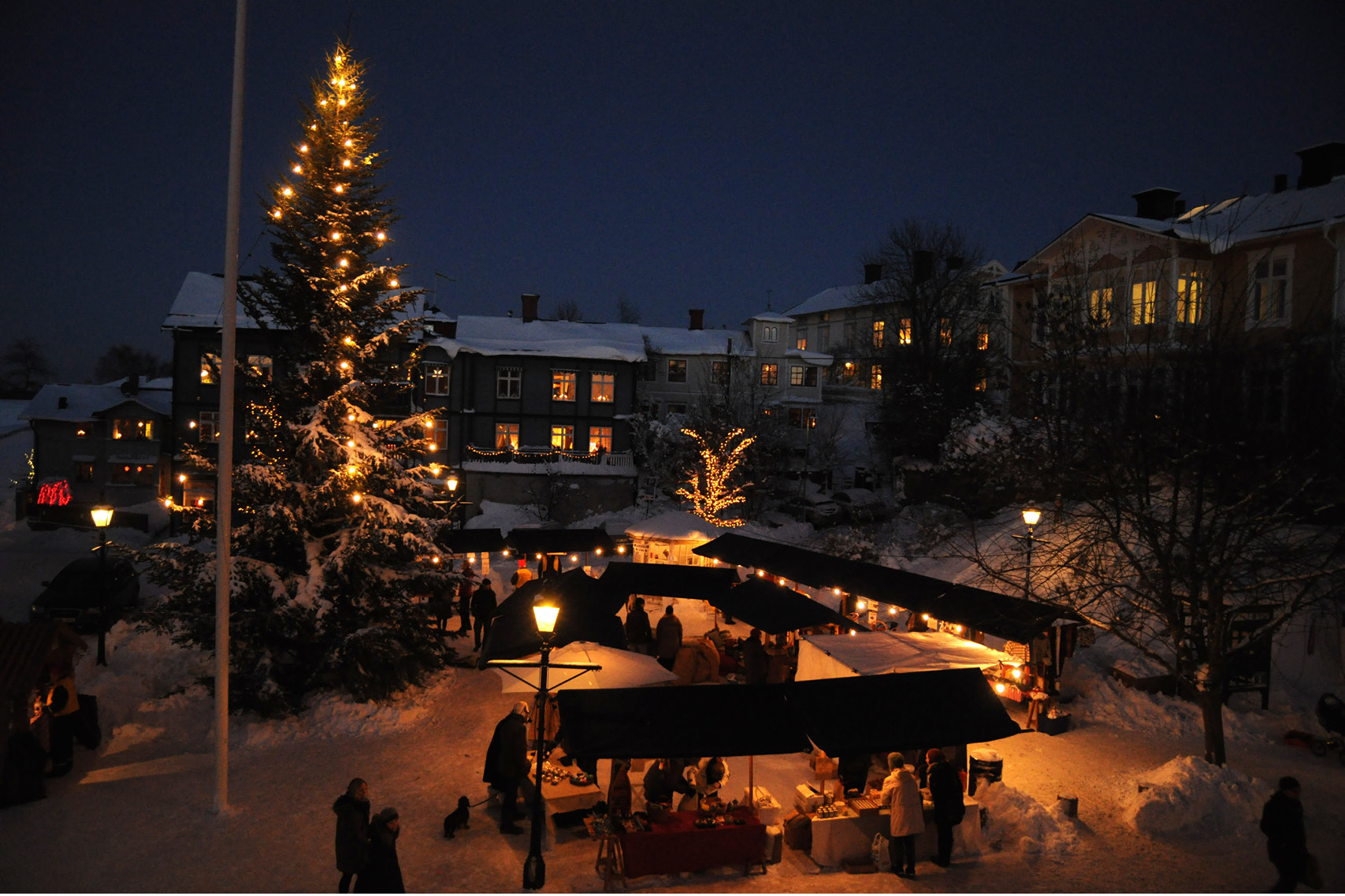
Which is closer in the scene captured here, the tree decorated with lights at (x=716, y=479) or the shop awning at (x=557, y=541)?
the shop awning at (x=557, y=541)

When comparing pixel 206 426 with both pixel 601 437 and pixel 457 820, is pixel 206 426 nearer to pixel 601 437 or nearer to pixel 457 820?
pixel 601 437

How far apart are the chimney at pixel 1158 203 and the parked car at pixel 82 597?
36737 millimetres

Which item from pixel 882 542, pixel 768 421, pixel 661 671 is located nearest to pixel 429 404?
pixel 768 421

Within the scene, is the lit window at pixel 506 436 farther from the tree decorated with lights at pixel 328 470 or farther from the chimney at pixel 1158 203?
the chimney at pixel 1158 203

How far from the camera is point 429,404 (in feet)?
125

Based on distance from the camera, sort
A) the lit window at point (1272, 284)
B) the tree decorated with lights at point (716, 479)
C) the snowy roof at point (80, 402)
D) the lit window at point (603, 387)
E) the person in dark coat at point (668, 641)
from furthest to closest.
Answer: the snowy roof at point (80, 402) → the lit window at point (603, 387) → the tree decorated with lights at point (716, 479) → the lit window at point (1272, 284) → the person in dark coat at point (668, 641)

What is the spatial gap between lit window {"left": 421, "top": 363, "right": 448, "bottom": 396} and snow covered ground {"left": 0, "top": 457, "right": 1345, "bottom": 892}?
24.7 m

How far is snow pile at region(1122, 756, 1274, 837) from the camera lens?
952 cm

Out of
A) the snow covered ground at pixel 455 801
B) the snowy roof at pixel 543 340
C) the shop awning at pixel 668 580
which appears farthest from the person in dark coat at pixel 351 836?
the snowy roof at pixel 543 340

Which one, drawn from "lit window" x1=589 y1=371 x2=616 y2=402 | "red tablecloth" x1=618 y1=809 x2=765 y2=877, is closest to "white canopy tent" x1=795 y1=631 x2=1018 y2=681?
"red tablecloth" x1=618 y1=809 x2=765 y2=877

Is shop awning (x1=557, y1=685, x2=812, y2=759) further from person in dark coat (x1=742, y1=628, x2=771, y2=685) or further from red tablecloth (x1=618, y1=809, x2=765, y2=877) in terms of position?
person in dark coat (x1=742, y1=628, x2=771, y2=685)

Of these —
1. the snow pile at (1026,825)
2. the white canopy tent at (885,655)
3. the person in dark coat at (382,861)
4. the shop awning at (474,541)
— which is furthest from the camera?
the shop awning at (474,541)

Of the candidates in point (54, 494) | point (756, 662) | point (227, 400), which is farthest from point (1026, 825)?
point (54, 494)

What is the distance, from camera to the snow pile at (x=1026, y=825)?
920 centimetres
